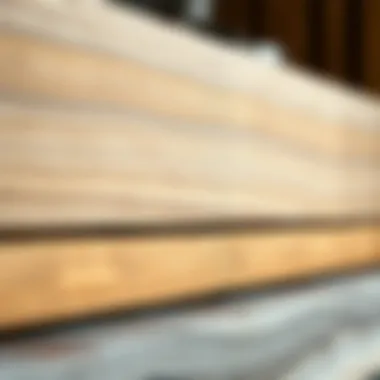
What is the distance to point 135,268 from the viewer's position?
0.68 meters

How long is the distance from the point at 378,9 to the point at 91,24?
1.03 metres

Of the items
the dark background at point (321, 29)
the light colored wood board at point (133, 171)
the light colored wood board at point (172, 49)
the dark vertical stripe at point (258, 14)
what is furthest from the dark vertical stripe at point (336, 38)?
the light colored wood board at point (133, 171)

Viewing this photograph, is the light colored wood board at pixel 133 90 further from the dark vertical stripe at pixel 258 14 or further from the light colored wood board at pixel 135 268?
the dark vertical stripe at pixel 258 14

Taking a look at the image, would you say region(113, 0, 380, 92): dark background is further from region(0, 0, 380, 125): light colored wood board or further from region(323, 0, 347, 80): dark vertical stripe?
region(0, 0, 380, 125): light colored wood board

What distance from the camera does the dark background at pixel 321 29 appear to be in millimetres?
1568

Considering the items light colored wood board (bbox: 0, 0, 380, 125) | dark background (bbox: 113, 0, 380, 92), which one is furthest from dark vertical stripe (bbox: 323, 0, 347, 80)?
light colored wood board (bbox: 0, 0, 380, 125)

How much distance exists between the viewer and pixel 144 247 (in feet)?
2.28

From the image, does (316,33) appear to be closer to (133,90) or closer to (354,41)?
(354,41)

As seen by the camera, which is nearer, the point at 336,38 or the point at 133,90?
the point at 133,90

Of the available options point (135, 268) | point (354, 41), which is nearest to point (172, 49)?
point (135, 268)

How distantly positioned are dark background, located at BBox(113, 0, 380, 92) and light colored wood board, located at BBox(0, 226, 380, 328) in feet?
2.12

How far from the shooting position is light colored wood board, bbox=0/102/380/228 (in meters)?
0.57

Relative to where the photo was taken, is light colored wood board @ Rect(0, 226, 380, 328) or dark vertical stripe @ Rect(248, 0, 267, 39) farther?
dark vertical stripe @ Rect(248, 0, 267, 39)

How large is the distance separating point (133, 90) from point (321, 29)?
3.31ft
